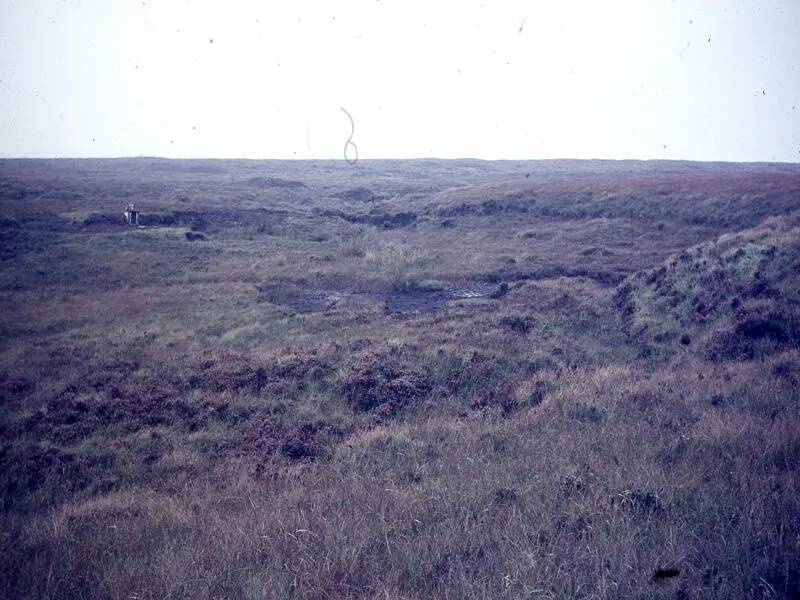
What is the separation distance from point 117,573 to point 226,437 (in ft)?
16.5

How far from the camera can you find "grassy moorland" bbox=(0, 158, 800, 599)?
13.5 ft

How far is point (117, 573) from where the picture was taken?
430cm

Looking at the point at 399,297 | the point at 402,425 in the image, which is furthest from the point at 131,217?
the point at 402,425

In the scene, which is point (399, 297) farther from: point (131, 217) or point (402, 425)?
point (131, 217)

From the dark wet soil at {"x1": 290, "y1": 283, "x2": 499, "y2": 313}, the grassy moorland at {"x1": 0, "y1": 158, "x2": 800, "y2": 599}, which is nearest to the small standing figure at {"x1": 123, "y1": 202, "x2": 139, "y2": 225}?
the grassy moorland at {"x1": 0, "y1": 158, "x2": 800, "y2": 599}

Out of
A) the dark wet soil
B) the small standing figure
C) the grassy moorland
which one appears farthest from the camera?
the small standing figure

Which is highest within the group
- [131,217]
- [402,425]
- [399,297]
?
[131,217]

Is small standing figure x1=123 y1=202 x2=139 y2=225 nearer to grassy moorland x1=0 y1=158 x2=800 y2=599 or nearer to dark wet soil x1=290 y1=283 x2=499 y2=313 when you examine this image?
grassy moorland x1=0 y1=158 x2=800 y2=599

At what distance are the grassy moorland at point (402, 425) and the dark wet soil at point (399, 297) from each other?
22cm

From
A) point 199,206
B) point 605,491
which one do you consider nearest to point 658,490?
point 605,491

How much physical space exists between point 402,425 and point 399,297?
503 inches

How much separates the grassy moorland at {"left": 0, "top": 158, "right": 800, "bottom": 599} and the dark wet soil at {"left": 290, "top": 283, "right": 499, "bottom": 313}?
22 cm

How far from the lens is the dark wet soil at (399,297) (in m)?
20.2

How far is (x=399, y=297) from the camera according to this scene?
22.1 m
